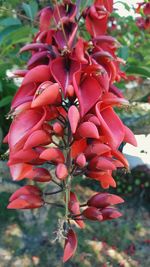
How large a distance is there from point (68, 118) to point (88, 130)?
0.05 meters

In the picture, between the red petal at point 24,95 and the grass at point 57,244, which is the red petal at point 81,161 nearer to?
the red petal at point 24,95

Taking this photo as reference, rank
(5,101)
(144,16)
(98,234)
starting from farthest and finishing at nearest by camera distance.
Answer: (98,234) < (144,16) < (5,101)

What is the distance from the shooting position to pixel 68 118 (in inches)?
23.6

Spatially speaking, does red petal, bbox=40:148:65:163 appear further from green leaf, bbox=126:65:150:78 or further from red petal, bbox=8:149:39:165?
green leaf, bbox=126:65:150:78

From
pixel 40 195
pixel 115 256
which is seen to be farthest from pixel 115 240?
pixel 40 195

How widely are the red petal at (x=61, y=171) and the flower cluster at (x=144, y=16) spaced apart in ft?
4.08

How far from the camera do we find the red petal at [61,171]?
23.0 inches

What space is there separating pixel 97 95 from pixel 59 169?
128 mm

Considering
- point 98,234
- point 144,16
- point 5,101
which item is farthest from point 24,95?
point 98,234

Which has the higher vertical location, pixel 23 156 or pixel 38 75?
pixel 38 75

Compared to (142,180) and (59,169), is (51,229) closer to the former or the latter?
(142,180)

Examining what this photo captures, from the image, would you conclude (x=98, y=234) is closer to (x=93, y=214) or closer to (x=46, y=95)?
(x=93, y=214)

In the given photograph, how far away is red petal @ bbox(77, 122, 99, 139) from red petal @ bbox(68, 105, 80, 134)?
0.01 meters

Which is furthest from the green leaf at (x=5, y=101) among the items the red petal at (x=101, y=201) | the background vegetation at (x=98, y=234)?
the red petal at (x=101, y=201)
